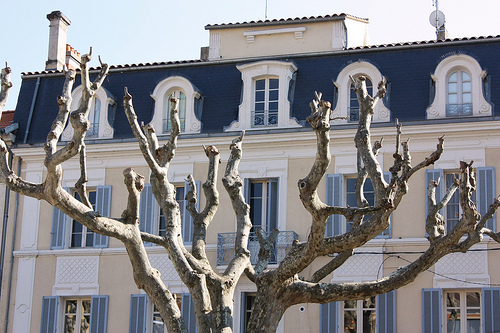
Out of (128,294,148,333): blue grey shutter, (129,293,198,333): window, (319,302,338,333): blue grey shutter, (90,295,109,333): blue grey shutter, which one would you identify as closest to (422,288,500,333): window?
(319,302,338,333): blue grey shutter

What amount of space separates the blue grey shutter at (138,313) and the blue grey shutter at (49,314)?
6.64 ft

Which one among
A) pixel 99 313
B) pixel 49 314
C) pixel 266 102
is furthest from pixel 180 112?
pixel 49 314

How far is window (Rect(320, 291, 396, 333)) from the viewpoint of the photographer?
69.5 ft

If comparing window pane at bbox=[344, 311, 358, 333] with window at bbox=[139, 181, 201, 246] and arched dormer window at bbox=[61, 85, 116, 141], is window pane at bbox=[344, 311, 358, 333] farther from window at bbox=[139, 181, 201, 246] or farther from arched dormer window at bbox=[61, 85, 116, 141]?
arched dormer window at bbox=[61, 85, 116, 141]

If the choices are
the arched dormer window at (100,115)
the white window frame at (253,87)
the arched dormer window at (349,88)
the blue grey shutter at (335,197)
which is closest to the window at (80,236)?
the arched dormer window at (100,115)

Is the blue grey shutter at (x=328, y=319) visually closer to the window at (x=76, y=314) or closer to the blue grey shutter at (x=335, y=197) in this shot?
the blue grey shutter at (x=335, y=197)

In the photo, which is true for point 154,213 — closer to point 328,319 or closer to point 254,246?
point 254,246

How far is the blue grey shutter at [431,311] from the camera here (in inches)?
823

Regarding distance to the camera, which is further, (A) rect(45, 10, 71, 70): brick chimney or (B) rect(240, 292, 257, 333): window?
(A) rect(45, 10, 71, 70): brick chimney

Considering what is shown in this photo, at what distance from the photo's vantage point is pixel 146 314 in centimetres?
2280

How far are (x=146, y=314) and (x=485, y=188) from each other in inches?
344

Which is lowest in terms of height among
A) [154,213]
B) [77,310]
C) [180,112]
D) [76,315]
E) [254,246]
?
[76,315]

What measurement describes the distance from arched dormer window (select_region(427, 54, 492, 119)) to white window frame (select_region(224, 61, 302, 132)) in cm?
357

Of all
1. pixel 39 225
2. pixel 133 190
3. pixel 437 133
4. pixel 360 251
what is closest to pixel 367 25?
pixel 437 133
